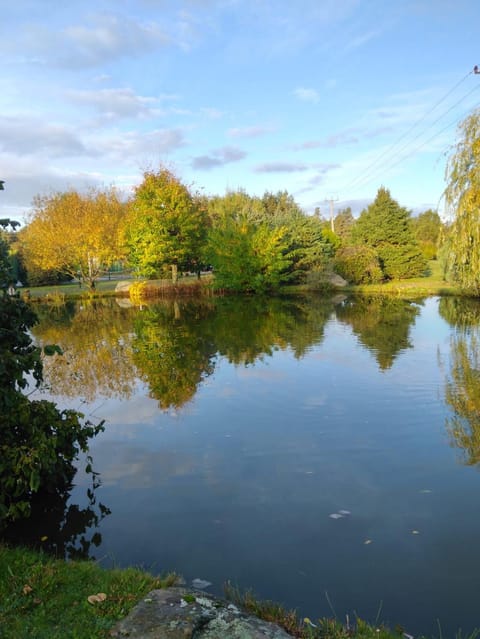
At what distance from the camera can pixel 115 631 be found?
11.1ft

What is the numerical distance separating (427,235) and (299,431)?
250 ft

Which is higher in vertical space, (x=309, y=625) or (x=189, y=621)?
(x=189, y=621)

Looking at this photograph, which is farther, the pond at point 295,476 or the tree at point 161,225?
the tree at point 161,225

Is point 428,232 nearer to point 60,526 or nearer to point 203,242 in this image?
point 203,242

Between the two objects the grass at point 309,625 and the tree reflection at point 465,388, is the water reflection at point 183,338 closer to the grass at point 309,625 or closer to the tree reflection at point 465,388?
the tree reflection at point 465,388

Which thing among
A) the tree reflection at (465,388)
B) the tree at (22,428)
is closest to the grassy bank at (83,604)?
the tree at (22,428)

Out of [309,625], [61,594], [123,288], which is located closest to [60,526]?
[61,594]

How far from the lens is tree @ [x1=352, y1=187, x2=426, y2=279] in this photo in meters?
39.6

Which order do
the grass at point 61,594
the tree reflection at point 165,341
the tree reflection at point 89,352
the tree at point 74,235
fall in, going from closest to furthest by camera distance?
1. the grass at point 61,594
2. the tree reflection at point 89,352
3. the tree reflection at point 165,341
4. the tree at point 74,235

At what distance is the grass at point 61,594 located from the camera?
3.48 metres

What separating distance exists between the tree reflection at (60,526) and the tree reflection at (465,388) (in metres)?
5.27

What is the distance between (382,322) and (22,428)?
1704 centimetres

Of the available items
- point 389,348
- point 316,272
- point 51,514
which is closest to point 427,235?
point 316,272

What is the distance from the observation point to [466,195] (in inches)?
711
